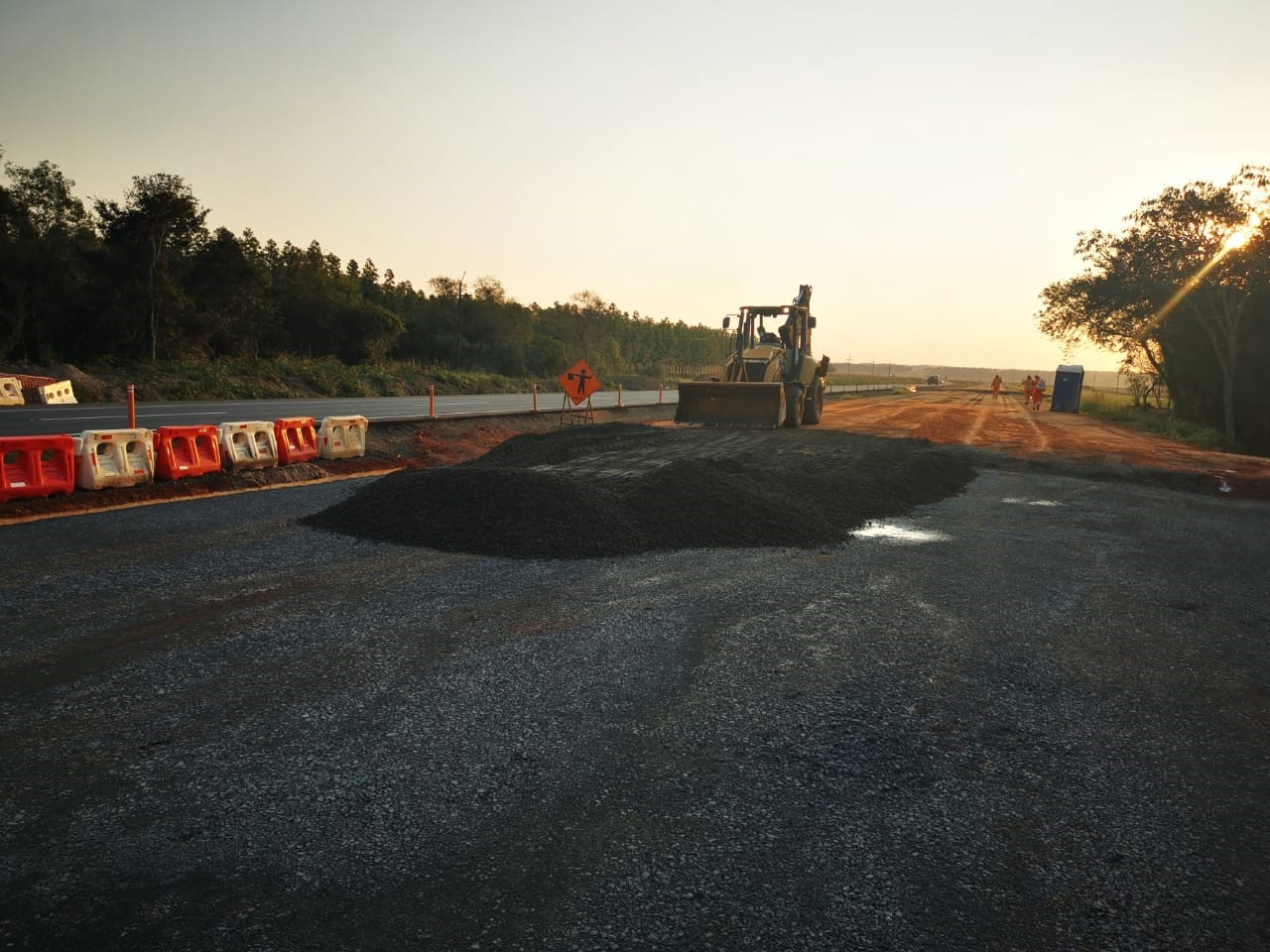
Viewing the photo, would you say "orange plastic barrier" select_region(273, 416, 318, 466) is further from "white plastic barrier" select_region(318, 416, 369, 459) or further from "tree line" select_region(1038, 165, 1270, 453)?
"tree line" select_region(1038, 165, 1270, 453)

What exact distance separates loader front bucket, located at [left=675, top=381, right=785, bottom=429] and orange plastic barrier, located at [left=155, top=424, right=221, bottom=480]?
38.9 ft

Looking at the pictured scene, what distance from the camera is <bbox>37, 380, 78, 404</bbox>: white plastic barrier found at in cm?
2323

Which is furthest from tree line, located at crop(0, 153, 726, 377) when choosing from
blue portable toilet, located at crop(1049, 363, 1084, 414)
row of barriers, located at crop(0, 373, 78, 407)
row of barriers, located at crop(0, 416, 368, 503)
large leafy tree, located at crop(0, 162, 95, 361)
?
blue portable toilet, located at crop(1049, 363, 1084, 414)

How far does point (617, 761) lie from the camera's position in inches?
146

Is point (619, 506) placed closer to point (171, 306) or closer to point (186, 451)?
point (186, 451)

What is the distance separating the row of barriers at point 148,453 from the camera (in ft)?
30.7

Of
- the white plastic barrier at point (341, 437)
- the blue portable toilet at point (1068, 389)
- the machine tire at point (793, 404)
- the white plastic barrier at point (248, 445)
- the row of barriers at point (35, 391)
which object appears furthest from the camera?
the blue portable toilet at point (1068, 389)

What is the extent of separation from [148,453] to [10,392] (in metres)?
16.7

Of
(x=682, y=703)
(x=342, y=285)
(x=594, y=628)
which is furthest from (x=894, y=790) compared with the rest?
(x=342, y=285)

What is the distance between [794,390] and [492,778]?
20.9 metres

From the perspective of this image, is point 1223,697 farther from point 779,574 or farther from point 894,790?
point 779,574

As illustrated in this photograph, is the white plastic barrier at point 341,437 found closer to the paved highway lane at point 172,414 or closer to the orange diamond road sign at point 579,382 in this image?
the paved highway lane at point 172,414

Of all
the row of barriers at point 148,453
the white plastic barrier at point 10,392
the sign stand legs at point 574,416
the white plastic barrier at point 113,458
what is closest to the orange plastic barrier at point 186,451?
the row of barriers at point 148,453

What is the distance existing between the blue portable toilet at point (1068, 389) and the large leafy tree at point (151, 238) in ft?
158
